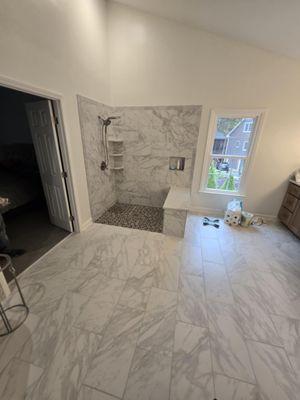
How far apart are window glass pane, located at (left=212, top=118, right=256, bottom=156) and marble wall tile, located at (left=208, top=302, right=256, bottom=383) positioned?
2737 mm

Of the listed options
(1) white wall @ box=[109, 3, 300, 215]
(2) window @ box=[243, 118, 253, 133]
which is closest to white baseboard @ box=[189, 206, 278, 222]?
(1) white wall @ box=[109, 3, 300, 215]

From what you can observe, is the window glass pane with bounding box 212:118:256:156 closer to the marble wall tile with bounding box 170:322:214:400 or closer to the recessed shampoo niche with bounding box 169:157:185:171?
the recessed shampoo niche with bounding box 169:157:185:171

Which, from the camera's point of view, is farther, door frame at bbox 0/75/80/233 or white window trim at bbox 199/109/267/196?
white window trim at bbox 199/109/267/196

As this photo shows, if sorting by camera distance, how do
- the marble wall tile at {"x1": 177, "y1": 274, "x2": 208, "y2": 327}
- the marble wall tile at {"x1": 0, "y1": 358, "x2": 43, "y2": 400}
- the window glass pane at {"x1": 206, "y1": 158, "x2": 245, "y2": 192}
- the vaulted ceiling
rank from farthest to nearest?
the window glass pane at {"x1": 206, "y1": 158, "x2": 245, "y2": 192} < the vaulted ceiling < the marble wall tile at {"x1": 177, "y1": 274, "x2": 208, "y2": 327} < the marble wall tile at {"x1": 0, "y1": 358, "x2": 43, "y2": 400}

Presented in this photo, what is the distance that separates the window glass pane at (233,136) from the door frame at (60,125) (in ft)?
8.84

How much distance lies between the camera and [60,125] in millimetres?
2312

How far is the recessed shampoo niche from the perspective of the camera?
3.54 metres

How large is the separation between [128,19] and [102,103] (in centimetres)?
147

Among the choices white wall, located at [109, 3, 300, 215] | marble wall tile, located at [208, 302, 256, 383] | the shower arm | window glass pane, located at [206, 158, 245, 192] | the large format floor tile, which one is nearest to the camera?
marble wall tile, located at [208, 302, 256, 383]

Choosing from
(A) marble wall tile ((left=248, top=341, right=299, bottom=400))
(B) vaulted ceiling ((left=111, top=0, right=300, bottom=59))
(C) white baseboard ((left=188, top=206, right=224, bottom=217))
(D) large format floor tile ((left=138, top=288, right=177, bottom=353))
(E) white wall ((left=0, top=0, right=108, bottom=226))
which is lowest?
(A) marble wall tile ((left=248, top=341, right=299, bottom=400))

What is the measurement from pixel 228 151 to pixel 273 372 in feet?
10.3

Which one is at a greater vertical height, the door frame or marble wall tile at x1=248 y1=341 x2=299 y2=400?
the door frame

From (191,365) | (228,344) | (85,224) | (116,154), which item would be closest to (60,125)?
(116,154)

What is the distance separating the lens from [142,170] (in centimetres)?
377
